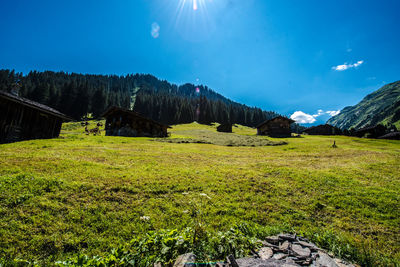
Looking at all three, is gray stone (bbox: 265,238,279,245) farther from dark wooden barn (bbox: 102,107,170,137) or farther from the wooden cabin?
the wooden cabin

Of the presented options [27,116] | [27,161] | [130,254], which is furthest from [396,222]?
[27,116]

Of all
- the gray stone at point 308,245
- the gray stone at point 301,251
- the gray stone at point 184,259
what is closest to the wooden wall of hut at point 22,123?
the gray stone at point 184,259

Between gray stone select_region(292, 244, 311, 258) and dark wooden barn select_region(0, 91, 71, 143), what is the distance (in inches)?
899

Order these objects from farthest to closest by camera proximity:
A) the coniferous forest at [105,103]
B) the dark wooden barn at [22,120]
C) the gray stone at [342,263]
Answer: the coniferous forest at [105,103], the dark wooden barn at [22,120], the gray stone at [342,263]

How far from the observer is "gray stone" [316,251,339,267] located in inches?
110

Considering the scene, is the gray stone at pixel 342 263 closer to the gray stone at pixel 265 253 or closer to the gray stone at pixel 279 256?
the gray stone at pixel 279 256

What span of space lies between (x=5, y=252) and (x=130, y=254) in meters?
2.30

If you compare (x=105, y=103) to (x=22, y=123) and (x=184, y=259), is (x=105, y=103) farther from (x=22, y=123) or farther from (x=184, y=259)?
(x=184, y=259)

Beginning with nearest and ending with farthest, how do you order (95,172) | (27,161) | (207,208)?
(207,208), (95,172), (27,161)

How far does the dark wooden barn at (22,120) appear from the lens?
48.1 ft

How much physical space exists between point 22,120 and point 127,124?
13.3 metres

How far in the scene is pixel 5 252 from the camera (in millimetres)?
2879

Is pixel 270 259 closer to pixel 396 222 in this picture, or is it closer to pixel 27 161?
pixel 396 222

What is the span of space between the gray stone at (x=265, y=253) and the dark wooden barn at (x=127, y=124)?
28796 millimetres
